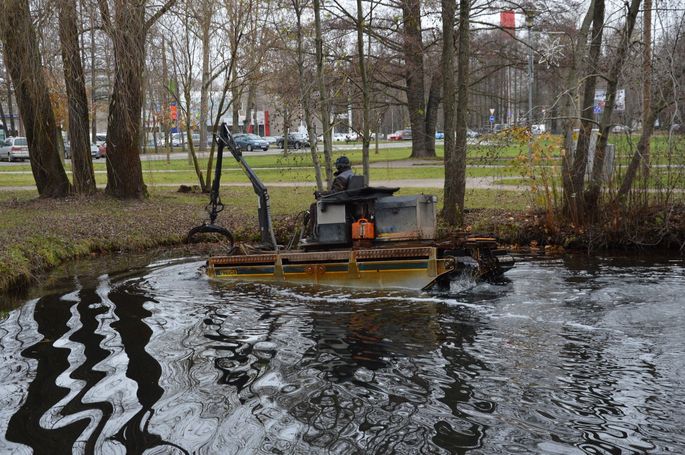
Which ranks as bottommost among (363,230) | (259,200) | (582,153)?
(363,230)

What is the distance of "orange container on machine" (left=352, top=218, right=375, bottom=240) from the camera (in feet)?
38.7

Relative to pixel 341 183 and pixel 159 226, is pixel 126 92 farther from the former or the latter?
pixel 341 183

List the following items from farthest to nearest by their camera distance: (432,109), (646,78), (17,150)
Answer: (17,150)
(432,109)
(646,78)

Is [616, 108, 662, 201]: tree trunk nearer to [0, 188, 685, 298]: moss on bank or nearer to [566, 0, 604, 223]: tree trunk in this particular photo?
[0, 188, 685, 298]: moss on bank

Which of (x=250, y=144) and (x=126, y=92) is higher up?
(x=126, y=92)

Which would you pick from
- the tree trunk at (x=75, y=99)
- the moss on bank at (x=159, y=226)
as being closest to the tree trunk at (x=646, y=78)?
the moss on bank at (x=159, y=226)

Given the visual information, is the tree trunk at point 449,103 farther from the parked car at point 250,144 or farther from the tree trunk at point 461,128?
the parked car at point 250,144

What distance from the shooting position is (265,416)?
22.0 feet

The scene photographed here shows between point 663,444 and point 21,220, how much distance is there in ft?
49.4

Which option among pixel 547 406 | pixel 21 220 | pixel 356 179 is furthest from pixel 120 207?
pixel 547 406

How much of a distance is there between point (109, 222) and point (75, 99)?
10.4 feet

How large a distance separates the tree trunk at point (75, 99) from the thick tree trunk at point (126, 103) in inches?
26.8

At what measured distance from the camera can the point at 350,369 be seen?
8.02 metres

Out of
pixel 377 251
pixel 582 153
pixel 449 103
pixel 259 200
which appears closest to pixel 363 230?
pixel 377 251
